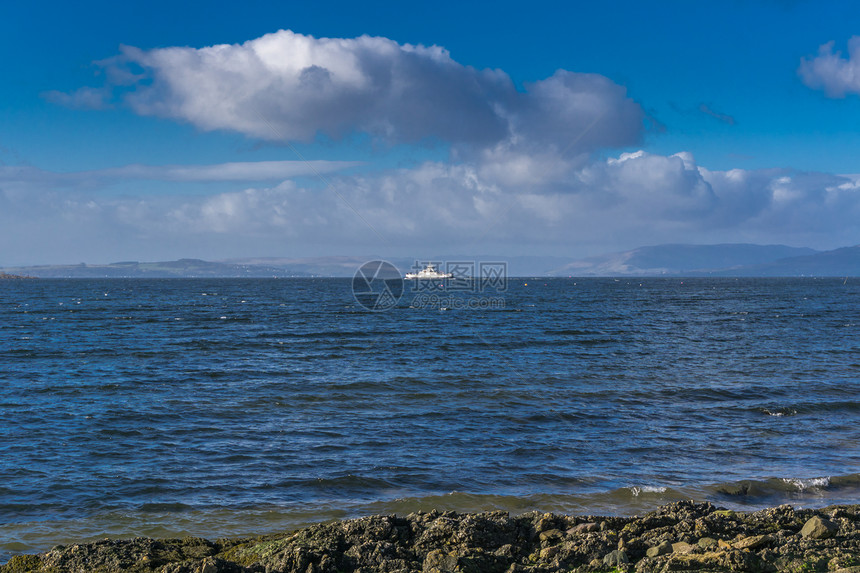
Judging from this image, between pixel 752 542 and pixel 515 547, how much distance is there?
3065 mm

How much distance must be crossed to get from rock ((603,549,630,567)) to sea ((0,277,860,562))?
13.9 feet

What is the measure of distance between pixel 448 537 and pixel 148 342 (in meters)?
37.3

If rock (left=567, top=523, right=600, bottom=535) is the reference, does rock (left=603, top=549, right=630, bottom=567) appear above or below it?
above

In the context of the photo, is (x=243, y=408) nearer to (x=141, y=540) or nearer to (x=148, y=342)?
(x=141, y=540)

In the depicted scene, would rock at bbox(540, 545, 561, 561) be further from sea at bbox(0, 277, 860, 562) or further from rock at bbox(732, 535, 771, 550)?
sea at bbox(0, 277, 860, 562)

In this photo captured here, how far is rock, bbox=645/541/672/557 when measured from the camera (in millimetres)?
8172

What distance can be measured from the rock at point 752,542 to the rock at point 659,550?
839mm

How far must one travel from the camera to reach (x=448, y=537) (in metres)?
9.03

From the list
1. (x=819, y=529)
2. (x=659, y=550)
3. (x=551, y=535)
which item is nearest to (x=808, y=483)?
(x=819, y=529)

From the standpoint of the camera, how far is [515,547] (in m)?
8.77

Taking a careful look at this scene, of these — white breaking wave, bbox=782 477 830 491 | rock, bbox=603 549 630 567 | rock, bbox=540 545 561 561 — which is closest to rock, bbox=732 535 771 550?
rock, bbox=603 549 630 567

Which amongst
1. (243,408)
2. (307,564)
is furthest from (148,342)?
(307,564)

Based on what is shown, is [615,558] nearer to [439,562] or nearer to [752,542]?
[752,542]

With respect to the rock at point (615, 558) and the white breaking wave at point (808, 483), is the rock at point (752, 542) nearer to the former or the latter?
the rock at point (615, 558)
